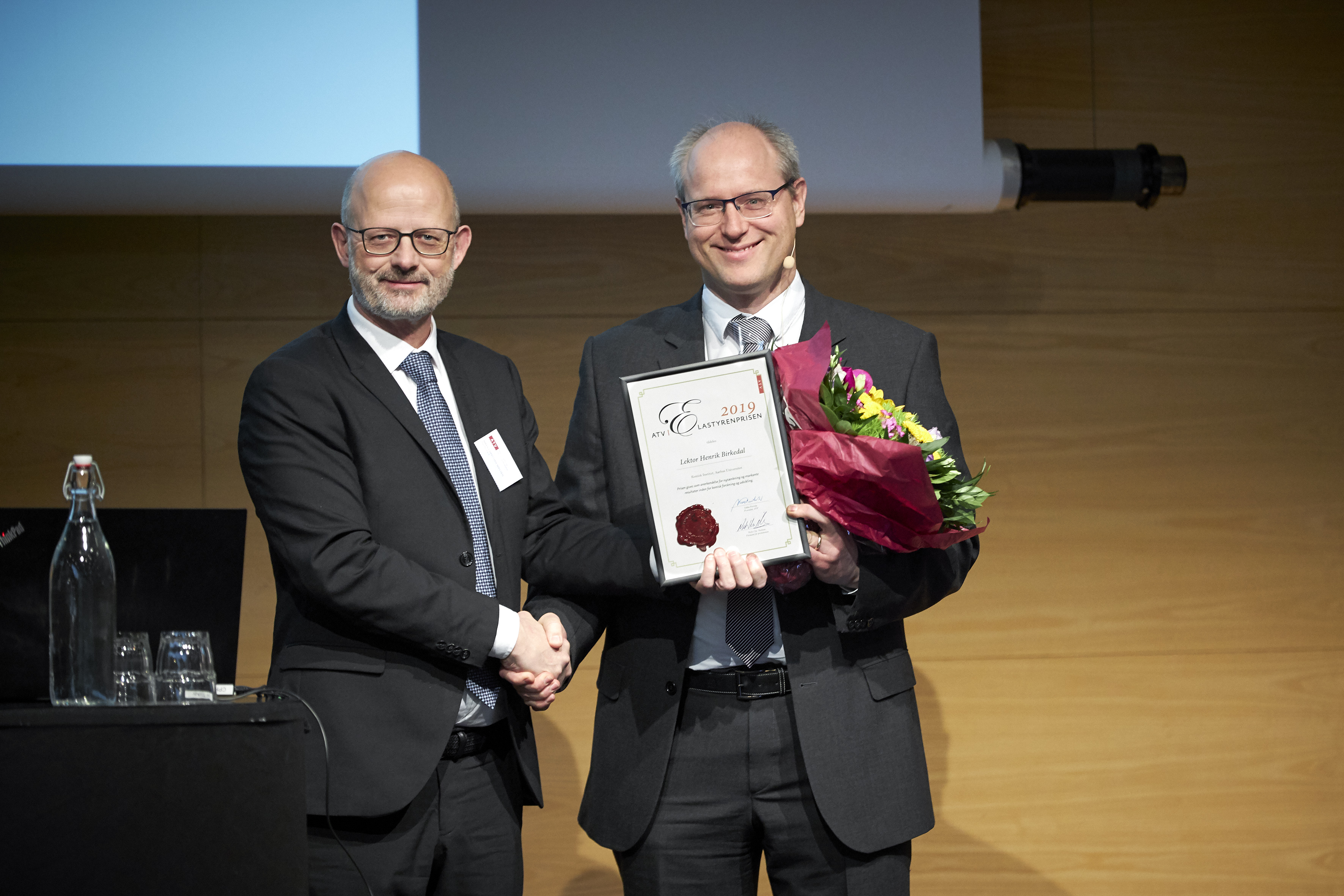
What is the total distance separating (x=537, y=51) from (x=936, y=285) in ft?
4.65

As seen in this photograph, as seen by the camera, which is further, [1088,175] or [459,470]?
[1088,175]

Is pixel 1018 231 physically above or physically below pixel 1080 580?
above

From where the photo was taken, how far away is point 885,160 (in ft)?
10.3

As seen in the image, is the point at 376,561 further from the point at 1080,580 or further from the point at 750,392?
the point at 1080,580

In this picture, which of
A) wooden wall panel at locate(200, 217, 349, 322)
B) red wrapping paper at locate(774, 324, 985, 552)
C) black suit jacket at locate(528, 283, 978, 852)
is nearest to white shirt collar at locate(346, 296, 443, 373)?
black suit jacket at locate(528, 283, 978, 852)

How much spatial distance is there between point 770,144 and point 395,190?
70 cm

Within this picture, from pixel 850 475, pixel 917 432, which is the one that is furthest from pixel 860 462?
pixel 917 432

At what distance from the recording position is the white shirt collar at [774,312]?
2.21m

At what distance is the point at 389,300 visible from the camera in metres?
2.16

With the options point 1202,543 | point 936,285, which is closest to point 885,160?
point 936,285

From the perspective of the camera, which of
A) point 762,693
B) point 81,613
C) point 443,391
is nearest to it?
point 81,613
